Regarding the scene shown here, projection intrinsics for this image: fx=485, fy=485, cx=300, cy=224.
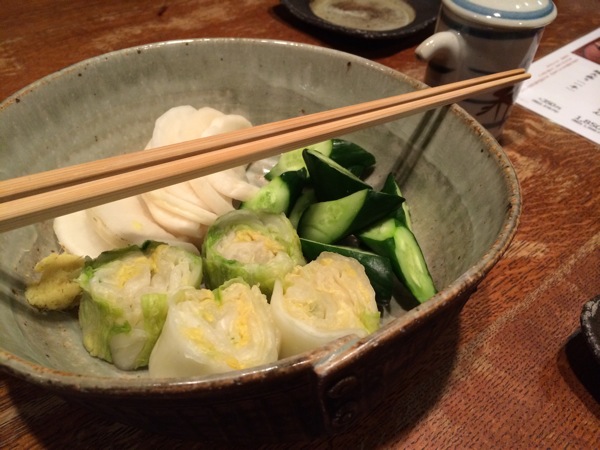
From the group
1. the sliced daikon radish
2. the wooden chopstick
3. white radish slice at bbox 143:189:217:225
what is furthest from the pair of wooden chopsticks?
the sliced daikon radish

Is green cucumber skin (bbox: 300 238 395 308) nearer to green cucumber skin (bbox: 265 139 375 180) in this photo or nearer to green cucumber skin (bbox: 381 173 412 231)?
green cucumber skin (bbox: 381 173 412 231)

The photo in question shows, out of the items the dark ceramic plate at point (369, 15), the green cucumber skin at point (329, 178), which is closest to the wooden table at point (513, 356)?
the green cucumber skin at point (329, 178)

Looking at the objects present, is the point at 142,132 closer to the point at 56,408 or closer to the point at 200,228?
the point at 200,228

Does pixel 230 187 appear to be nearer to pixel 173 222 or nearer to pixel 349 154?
pixel 173 222

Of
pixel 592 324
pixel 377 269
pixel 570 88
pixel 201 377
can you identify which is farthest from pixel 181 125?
pixel 570 88

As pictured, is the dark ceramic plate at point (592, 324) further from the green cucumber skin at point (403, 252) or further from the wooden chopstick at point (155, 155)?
the wooden chopstick at point (155, 155)

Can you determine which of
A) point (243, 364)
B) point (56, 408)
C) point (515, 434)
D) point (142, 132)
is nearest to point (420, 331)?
point (243, 364)

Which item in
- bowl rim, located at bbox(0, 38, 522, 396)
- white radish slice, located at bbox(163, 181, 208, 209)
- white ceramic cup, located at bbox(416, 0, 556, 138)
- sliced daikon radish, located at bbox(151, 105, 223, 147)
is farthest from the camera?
white ceramic cup, located at bbox(416, 0, 556, 138)

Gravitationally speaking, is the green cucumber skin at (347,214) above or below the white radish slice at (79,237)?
above
